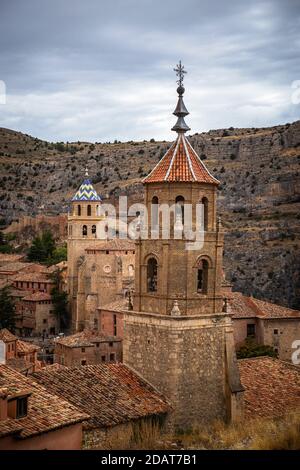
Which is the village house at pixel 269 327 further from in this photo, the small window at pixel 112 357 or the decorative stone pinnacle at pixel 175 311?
the decorative stone pinnacle at pixel 175 311

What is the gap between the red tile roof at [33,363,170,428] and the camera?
16234 millimetres

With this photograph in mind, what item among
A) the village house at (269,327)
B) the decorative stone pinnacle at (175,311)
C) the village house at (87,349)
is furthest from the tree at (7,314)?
the decorative stone pinnacle at (175,311)

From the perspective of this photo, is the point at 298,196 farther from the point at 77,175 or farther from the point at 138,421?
the point at 138,421

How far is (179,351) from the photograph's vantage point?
17.7 metres

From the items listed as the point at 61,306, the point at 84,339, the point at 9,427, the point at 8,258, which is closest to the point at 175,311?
the point at 9,427

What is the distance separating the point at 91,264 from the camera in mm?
50594

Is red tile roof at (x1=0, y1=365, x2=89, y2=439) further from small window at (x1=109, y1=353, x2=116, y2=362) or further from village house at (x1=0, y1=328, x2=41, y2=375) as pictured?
small window at (x1=109, y1=353, x2=116, y2=362)

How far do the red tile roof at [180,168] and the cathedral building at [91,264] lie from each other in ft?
97.3

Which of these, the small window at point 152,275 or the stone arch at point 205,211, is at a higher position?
the stone arch at point 205,211

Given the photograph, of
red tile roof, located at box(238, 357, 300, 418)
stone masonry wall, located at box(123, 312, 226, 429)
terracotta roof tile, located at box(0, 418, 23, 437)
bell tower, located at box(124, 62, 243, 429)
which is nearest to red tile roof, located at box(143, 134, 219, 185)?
bell tower, located at box(124, 62, 243, 429)

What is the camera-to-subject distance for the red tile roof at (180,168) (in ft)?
60.7

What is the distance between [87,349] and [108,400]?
21.7 meters

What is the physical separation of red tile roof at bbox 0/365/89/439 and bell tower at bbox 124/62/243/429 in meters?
3.63
